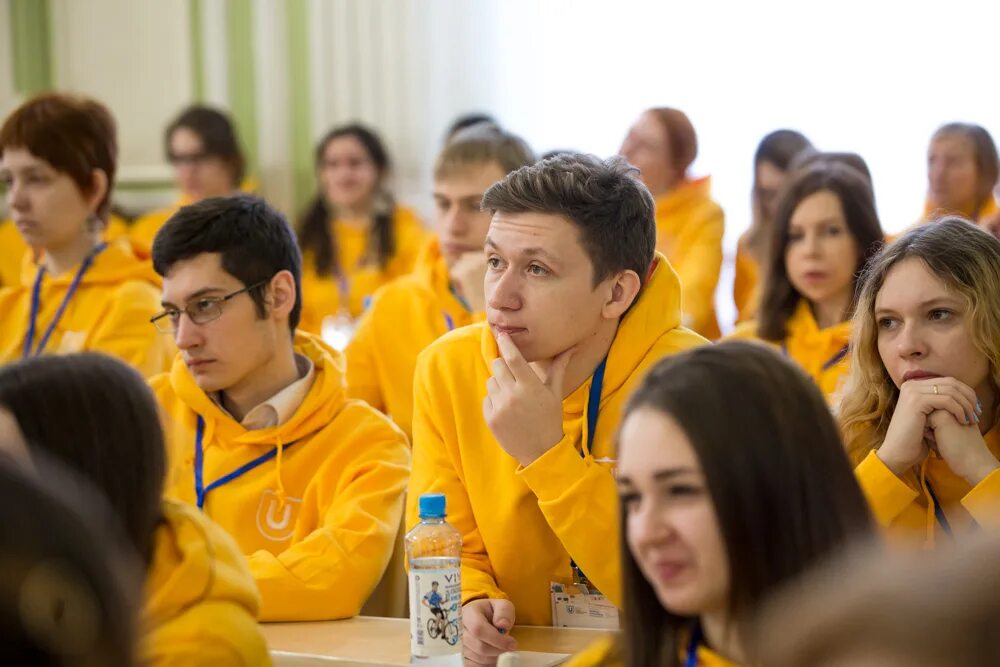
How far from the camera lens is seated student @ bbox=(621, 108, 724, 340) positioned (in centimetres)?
501

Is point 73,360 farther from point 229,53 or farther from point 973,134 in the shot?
point 229,53

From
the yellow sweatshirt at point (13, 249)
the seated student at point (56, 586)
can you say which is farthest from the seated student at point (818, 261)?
the yellow sweatshirt at point (13, 249)

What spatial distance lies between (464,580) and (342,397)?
2.07ft

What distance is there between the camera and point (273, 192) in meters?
6.48

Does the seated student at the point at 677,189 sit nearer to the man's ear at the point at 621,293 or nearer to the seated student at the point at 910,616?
the man's ear at the point at 621,293

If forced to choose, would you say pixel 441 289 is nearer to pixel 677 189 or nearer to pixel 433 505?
pixel 677 189

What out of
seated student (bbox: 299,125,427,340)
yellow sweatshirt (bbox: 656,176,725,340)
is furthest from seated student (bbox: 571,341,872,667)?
seated student (bbox: 299,125,427,340)

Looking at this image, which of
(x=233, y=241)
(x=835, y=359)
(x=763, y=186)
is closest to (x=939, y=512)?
(x=835, y=359)

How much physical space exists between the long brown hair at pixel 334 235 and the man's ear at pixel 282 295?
111 inches

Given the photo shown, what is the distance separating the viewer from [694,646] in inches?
61.9

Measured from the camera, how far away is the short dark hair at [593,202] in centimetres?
244

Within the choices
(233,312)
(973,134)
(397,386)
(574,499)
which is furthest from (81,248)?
(973,134)

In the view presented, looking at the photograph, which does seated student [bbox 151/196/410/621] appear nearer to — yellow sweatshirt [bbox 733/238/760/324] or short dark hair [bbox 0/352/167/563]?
short dark hair [bbox 0/352/167/563]

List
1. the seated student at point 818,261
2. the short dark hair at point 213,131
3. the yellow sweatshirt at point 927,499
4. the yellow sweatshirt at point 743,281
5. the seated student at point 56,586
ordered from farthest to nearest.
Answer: the short dark hair at point 213,131 < the yellow sweatshirt at point 743,281 < the seated student at point 818,261 < the yellow sweatshirt at point 927,499 < the seated student at point 56,586
